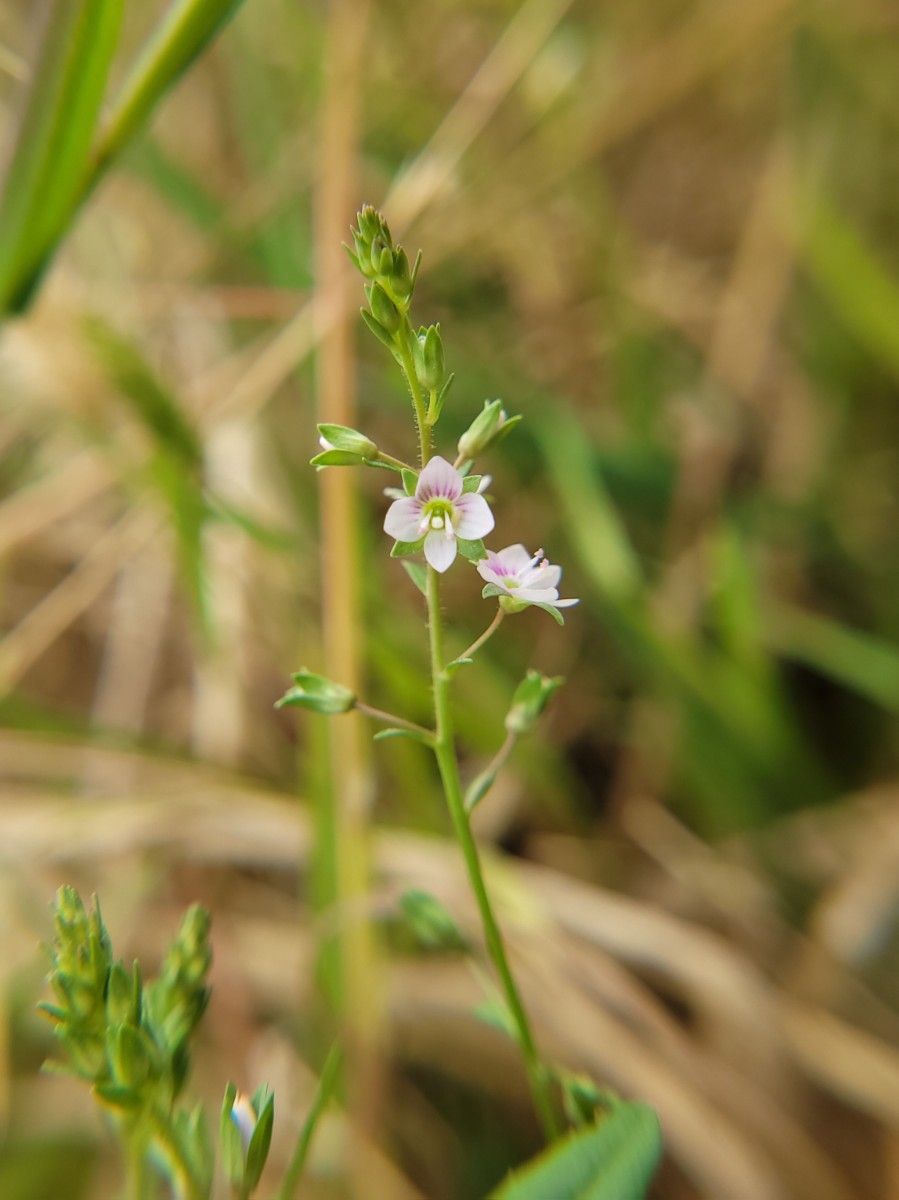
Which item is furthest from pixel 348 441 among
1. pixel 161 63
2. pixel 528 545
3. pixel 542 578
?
pixel 528 545

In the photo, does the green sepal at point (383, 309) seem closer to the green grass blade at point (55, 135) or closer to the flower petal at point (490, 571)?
the flower petal at point (490, 571)

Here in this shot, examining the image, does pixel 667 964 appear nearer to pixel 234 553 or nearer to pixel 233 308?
pixel 234 553

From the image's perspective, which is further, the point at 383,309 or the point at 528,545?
the point at 528,545

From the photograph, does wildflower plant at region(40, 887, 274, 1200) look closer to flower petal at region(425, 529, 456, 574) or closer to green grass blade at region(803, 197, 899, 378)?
flower petal at region(425, 529, 456, 574)

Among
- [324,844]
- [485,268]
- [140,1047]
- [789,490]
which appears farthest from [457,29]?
[140,1047]

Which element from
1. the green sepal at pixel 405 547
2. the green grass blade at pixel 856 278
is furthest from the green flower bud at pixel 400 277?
the green grass blade at pixel 856 278

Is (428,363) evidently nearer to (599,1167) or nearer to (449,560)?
(449,560)

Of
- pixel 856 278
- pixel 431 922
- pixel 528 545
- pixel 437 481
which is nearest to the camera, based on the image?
pixel 437 481
